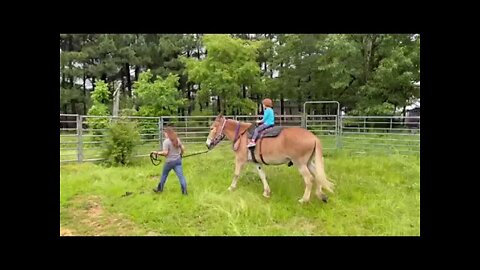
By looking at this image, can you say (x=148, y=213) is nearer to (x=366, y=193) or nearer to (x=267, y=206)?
(x=267, y=206)

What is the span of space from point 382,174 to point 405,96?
10.8 meters

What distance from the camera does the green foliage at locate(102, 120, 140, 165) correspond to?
9.11 meters

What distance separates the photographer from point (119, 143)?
9188 mm

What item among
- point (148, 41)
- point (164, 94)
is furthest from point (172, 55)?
point (164, 94)

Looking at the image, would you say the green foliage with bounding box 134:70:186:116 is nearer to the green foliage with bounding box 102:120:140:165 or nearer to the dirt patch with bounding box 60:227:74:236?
the green foliage with bounding box 102:120:140:165

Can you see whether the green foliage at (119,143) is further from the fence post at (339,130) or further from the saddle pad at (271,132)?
the fence post at (339,130)

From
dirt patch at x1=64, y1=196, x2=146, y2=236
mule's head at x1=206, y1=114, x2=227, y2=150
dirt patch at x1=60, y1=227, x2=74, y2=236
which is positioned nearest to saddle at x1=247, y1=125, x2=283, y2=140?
mule's head at x1=206, y1=114, x2=227, y2=150

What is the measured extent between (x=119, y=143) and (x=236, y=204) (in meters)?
4.86

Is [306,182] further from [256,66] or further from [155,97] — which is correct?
[155,97]

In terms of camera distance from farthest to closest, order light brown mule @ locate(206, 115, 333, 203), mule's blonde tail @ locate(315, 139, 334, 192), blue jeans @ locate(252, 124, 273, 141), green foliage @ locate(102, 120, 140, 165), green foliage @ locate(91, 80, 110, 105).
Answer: green foliage @ locate(91, 80, 110, 105)
green foliage @ locate(102, 120, 140, 165)
blue jeans @ locate(252, 124, 273, 141)
light brown mule @ locate(206, 115, 333, 203)
mule's blonde tail @ locate(315, 139, 334, 192)

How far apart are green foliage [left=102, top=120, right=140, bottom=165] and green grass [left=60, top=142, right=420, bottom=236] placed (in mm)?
781

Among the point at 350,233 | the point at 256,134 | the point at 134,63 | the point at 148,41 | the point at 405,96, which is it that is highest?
the point at 148,41

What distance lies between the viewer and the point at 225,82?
1805 cm

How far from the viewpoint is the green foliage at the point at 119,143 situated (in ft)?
29.9
